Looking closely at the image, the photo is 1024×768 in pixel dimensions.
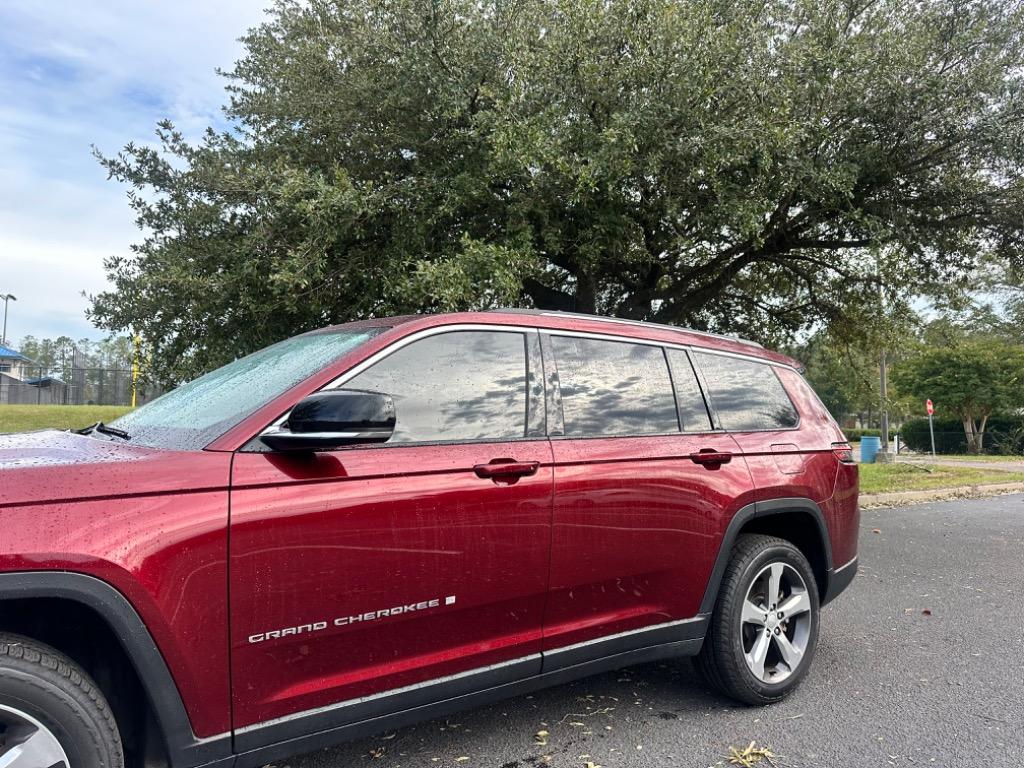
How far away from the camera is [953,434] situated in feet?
139

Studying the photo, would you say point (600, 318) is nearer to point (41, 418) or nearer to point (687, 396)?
point (687, 396)

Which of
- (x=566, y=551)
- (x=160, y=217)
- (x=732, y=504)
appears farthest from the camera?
(x=160, y=217)

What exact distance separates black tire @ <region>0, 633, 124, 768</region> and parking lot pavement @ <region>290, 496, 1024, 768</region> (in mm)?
1136

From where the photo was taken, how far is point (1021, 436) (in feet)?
127

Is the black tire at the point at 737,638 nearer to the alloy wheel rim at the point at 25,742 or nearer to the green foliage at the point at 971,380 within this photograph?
the alloy wheel rim at the point at 25,742

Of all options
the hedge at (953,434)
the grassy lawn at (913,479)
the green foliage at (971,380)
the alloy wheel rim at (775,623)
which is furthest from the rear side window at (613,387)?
the hedge at (953,434)

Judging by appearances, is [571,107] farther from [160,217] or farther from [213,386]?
[213,386]

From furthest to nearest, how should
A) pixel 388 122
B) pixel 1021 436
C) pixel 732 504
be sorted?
pixel 1021 436, pixel 388 122, pixel 732 504

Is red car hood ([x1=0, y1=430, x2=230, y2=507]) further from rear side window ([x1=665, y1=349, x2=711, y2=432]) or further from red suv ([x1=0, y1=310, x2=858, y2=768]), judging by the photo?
rear side window ([x1=665, y1=349, x2=711, y2=432])

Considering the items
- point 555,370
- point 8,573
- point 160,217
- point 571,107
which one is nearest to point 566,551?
point 555,370

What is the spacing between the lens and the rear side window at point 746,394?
12.3 feet

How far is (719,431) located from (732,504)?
1.17 ft

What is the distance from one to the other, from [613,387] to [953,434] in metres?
45.8

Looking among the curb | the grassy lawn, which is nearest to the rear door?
the curb
